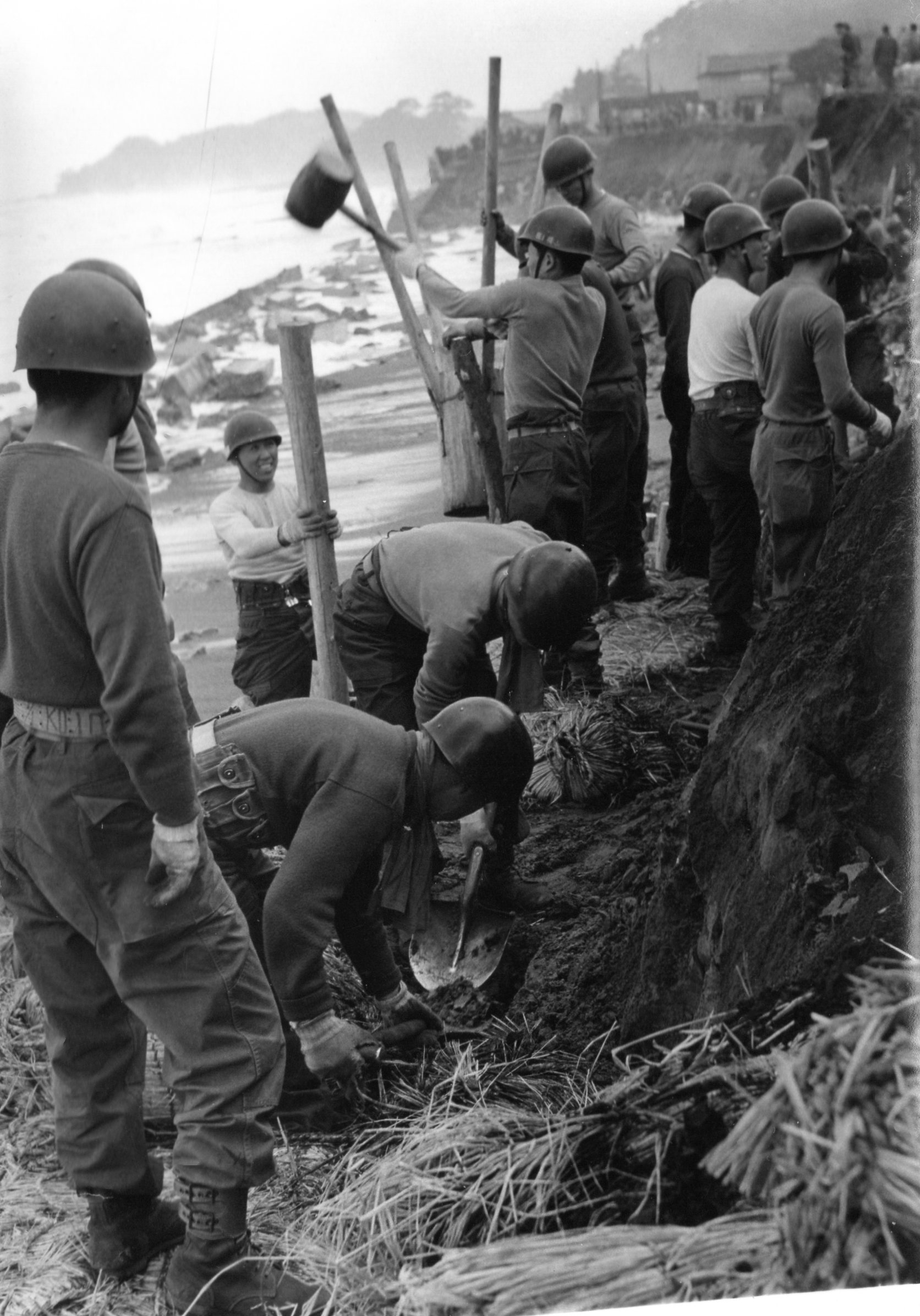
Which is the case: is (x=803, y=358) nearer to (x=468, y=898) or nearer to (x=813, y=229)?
(x=813, y=229)

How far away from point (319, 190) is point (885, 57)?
1.83 metres

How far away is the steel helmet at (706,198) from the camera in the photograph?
623 centimetres

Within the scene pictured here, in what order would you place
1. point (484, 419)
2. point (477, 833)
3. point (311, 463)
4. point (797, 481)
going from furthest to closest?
point (484, 419), point (797, 481), point (311, 463), point (477, 833)

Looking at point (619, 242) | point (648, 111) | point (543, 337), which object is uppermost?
point (648, 111)

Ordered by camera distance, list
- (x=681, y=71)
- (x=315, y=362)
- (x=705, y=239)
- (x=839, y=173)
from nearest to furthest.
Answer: (x=681, y=71), (x=705, y=239), (x=315, y=362), (x=839, y=173)

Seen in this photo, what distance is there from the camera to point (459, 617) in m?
3.93

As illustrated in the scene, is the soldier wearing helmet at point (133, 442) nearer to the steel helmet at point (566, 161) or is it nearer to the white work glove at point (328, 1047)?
the white work glove at point (328, 1047)

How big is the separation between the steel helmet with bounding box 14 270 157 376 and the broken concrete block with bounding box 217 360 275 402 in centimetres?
358

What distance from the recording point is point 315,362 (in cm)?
628

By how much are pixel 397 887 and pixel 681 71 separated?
3136 millimetres

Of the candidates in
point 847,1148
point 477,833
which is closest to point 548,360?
point 477,833

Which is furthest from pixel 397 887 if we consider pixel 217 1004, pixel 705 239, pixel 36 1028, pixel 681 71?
pixel 705 239

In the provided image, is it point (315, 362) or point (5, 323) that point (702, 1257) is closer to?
point (5, 323)

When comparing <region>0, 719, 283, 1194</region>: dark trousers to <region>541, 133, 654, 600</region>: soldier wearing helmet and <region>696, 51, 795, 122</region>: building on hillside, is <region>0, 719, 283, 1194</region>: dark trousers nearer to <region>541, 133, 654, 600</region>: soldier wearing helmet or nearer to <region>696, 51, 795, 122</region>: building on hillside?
<region>696, 51, 795, 122</region>: building on hillside
